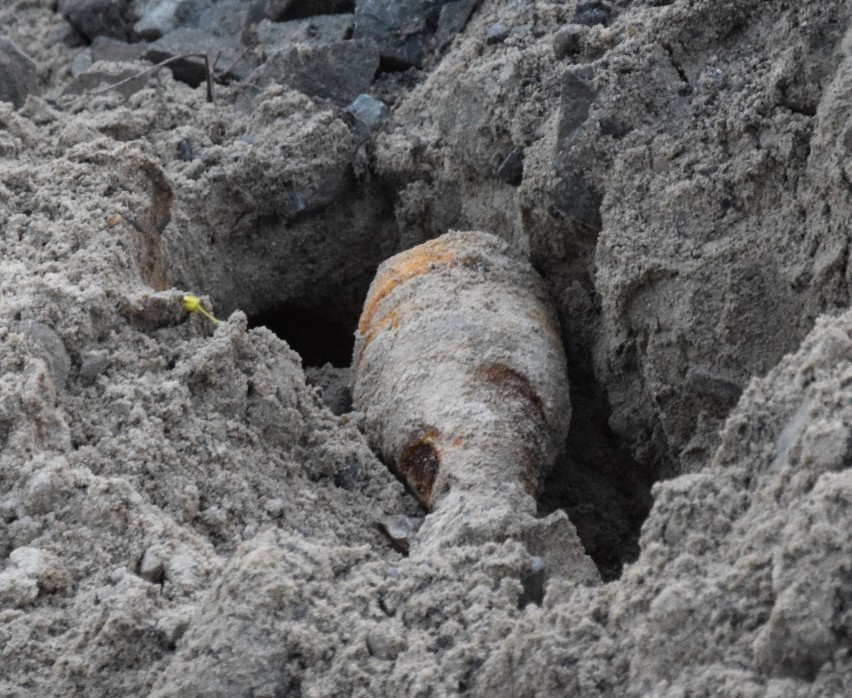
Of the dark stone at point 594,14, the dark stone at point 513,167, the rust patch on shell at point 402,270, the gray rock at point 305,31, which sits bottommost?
the rust patch on shell at point 402,270

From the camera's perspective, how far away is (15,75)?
3.69 meters

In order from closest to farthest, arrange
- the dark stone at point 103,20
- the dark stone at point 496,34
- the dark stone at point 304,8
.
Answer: the dark stone at point 496,34, the dark stone at point 304,8, the dark stone at point 103,20

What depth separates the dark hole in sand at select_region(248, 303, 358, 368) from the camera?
3.64 meters

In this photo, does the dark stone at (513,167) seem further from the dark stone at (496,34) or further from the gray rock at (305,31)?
the gray rock at (305,31)

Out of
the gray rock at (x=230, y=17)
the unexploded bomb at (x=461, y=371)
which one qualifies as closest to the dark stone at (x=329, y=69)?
the gray rock at (x=230, y=17)

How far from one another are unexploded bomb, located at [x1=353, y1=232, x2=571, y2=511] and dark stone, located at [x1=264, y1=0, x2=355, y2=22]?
1311 mm

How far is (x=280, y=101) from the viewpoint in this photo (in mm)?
3621

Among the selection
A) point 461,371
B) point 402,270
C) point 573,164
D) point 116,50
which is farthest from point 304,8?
point 461,371

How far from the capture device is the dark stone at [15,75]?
3.66 m

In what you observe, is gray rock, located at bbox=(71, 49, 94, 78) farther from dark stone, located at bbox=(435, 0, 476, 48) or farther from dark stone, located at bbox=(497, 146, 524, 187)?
dark stone, located at bbox=(497, 146, 524, 187)

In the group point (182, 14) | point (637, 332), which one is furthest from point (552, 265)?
point (182, 14)

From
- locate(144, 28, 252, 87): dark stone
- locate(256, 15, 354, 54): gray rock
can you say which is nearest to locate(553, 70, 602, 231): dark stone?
locate(256, 15, 354, 54): gray rock

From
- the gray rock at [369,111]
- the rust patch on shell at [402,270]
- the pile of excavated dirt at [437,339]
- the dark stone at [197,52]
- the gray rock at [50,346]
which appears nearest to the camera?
the pile of excavated dirt at [437,339]

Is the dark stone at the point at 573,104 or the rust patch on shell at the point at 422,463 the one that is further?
the dark stone at the point at 573,104
